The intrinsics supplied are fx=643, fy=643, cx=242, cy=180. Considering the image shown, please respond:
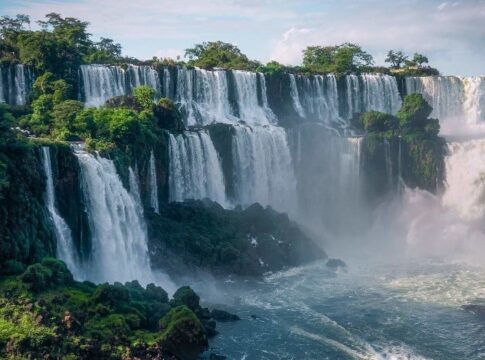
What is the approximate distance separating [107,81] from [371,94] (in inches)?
925

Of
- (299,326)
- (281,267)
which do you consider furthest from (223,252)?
(299,326)

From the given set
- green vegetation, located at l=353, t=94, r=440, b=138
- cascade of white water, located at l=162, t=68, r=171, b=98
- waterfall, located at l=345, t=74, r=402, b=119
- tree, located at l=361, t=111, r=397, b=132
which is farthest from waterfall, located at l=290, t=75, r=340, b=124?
cascade of white water, located at l=162, t=68, r=171, b=98

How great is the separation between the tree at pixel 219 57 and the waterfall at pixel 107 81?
829cm

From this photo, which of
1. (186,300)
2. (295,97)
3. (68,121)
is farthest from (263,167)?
(186,300)

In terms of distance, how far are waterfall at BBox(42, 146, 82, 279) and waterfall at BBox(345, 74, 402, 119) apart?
31.8 meters

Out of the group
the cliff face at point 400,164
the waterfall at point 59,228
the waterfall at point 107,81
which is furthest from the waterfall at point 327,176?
the waterfall at point 59,228

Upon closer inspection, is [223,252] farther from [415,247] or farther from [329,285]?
[415,247]

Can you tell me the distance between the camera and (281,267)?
36156mm

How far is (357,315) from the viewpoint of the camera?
2864 cm

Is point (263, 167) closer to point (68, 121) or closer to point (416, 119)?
point (416, 119)

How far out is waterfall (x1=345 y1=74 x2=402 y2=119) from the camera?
180ft

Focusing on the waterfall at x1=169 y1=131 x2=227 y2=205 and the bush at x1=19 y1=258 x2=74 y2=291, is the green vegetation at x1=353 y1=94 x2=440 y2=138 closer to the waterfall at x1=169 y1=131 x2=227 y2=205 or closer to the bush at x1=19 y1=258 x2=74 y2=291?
the waterfall at x1=169 y1=131 x2=227 y2=205

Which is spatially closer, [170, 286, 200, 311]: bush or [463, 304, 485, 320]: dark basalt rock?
[170, 286, 200, 311]: bush

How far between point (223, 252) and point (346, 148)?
16063mm
